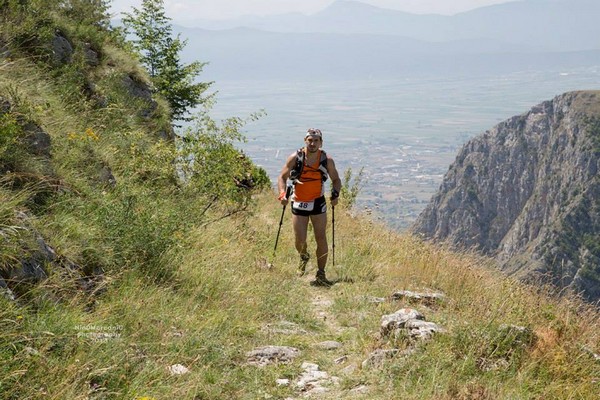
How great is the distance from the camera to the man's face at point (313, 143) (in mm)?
8816

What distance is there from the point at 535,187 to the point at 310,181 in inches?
7045

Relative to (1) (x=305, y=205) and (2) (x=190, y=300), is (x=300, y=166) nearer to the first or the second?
(1) (x=305, y=205)

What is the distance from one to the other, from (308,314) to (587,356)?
315cm

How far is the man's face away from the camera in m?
8.82

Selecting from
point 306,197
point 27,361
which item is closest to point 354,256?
point 306,197

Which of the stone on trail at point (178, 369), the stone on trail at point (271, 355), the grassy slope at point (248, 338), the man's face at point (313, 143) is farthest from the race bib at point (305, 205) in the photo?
the stone on trail at point (178, 369)

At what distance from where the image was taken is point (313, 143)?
886 centimetres

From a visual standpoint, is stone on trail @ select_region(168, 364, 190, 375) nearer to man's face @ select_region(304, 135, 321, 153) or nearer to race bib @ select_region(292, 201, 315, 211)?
race bib @ select_region(292, 201, 315, 211)

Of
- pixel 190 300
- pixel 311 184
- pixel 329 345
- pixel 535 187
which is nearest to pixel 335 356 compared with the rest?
pixel 329 345

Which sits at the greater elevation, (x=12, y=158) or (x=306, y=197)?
(x=12, y=158)

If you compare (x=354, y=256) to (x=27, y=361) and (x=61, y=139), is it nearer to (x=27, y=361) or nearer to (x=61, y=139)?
(x=61, y=139)

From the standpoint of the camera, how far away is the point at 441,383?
14.8ft

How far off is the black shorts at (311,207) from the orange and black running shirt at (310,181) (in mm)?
73

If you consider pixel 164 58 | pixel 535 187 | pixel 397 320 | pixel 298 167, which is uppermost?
pixel 164 58
